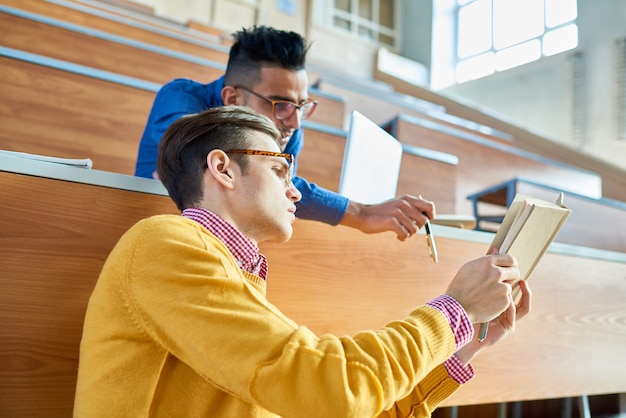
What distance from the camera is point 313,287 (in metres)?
0.59

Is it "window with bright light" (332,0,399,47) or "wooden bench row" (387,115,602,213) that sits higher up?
"window with bright light" (332,0,399,47)

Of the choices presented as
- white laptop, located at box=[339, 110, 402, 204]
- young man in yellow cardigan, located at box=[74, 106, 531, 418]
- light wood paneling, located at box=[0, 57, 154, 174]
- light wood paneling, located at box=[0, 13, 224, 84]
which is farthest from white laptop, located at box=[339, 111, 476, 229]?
light wood paneling, located at box=[0, 13, 224, 84]

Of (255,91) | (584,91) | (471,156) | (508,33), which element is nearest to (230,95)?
(255,91)

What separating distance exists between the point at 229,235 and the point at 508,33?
3202 mm

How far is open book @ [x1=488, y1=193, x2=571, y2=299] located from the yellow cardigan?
0.11 m

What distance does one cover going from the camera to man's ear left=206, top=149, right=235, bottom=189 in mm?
430

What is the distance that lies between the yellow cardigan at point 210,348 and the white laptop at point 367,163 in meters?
0.37

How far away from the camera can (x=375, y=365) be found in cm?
34

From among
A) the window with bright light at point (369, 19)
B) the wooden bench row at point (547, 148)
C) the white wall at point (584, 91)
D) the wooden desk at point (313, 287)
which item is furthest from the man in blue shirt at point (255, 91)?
the window with bright light at point (369, 19)

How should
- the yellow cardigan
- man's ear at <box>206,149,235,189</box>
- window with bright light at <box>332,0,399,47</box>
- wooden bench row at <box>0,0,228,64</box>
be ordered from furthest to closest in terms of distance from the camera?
window with bright light at <box>332,0,399,47</box> → wooden bench row at <box>0,0,228,64</box> → man's ear at <box>206,149,235,189</box> → the yellow cardigan

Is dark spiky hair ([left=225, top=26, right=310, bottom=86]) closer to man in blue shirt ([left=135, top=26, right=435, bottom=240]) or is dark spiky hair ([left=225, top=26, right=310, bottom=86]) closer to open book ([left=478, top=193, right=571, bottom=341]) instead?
man in blue shirt ([left=135, top=26, right=435, bottom=240])

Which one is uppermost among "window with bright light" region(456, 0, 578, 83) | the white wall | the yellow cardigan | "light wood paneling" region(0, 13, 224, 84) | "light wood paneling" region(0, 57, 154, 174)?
"window with bright light" region(456, 0, 578, 83)

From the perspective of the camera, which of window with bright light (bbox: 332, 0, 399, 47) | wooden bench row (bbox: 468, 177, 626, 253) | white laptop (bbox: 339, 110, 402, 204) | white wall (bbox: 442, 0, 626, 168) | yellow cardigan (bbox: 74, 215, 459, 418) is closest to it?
yellow cardigan (bbox: 74, 215, 459, 418)

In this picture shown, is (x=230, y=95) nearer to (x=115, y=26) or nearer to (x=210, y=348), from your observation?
(x=210, y=348)
